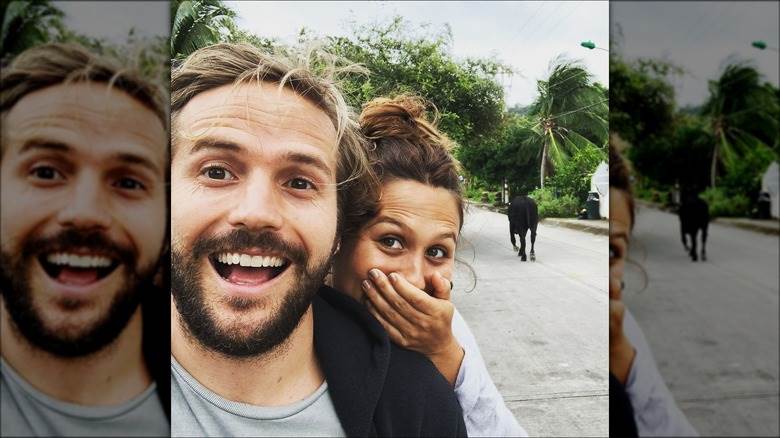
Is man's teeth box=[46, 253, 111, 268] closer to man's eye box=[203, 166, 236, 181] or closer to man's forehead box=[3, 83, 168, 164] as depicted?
man's forehead box=[3, 83, 168, 164]

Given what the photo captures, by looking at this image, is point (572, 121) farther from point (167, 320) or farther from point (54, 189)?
point (54, 189)

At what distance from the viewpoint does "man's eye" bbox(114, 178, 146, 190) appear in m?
4.27

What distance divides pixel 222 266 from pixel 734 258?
3.19 metres

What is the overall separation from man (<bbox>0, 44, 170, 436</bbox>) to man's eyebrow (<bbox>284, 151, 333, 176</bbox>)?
33.6 inches

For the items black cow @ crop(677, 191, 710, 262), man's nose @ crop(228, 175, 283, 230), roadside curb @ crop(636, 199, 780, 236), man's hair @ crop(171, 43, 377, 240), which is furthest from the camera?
black cow @ crop(677, 191, 710, 262)

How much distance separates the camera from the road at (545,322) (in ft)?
14.1

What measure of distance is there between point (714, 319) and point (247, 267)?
9.67 ft

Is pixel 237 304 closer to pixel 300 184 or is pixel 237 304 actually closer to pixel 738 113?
pixel 300 184

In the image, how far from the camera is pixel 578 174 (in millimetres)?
4336

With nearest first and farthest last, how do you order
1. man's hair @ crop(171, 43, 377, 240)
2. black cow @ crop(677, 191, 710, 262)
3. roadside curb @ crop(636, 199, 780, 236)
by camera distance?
man's hair @ crop(171, 43, 377, 240)
roadside curb @ crop(636, 199, 780, 236)
black cow @ crop(677, 191, 710, 262)

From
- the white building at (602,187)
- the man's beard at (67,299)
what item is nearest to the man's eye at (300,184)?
the man's beard at (67,299)

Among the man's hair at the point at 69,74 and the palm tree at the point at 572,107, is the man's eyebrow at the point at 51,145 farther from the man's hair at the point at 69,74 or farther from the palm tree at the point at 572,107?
the palm tree at the point at 572,107

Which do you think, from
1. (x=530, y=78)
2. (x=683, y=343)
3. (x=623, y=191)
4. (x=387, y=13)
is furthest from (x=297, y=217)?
(x=683, y=343)

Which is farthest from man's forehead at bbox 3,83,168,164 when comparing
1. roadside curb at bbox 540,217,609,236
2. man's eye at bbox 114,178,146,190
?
roadside curb at bbox 540,217,609,236
